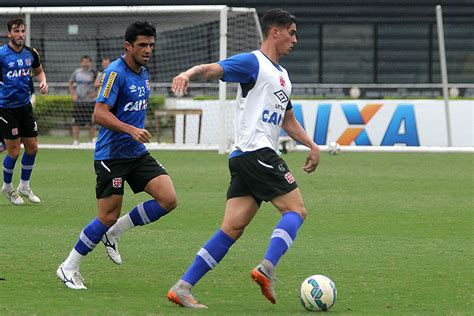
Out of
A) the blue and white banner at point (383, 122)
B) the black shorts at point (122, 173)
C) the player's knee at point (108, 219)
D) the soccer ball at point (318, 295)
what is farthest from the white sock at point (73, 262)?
the blue and white banner at point (383, 122)

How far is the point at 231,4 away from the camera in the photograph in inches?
985

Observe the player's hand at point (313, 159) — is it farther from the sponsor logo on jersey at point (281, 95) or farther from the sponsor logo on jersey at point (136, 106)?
the sponsor logo on jersey at point (136, 106)

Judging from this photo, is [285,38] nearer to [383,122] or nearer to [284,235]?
[284,235]

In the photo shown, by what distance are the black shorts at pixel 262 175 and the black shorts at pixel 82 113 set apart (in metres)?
18.8

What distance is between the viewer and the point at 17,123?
13422 millimetres

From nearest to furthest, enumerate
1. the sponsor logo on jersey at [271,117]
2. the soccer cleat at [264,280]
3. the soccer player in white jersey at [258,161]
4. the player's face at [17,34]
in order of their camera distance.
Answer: the soccer cleat at [264,280] < the soccer player in white jersey at [258,161] < the sponsor logo on jersey at [271,117] < the player's face at [17,34]

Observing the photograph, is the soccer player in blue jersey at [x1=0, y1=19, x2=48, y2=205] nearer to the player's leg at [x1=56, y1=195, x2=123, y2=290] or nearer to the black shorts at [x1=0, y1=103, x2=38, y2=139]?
the black shorts at [x1=0, y1=103, x2=38, y2=139]

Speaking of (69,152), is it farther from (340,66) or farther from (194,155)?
(340,66)

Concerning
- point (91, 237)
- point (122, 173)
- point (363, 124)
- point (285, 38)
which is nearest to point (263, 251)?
point (122, 173)

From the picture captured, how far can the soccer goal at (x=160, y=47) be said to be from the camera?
2392 centimetres

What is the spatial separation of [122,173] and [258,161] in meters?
1.38

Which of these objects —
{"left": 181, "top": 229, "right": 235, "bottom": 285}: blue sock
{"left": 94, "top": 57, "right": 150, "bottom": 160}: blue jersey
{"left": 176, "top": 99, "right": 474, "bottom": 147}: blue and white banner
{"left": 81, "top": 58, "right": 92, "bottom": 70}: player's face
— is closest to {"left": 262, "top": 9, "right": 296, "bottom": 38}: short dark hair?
{"left": 94, "top": 57, "right": 150, "bottom": 160}: blue jersey

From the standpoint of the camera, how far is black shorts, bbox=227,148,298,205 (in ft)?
23.8

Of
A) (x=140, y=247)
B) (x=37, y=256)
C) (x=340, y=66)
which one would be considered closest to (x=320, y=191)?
(x=140, y=247)
